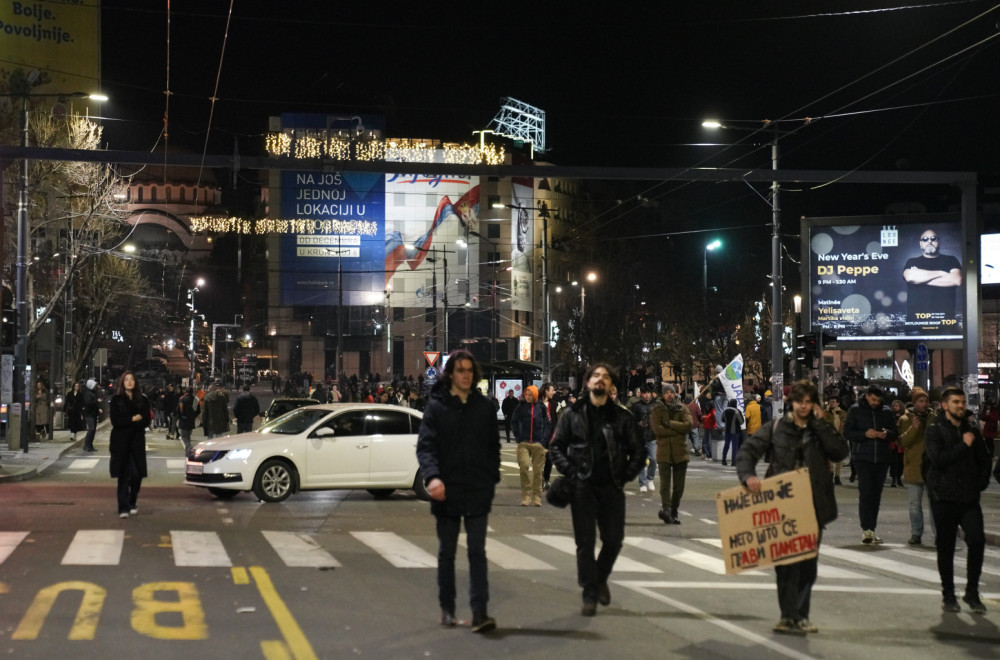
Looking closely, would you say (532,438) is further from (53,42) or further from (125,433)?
(53,42)

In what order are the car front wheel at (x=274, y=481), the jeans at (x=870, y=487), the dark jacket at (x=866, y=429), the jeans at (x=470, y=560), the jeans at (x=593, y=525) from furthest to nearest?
the car front wheel at (x=274, y=481), the jeans at (x=870, y=487), the dark jacket at (x=866, y=429), the jeans at (x=593, y=525), the jeans at (x=470, y=560)

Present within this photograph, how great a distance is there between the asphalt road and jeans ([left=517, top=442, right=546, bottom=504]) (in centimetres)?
124

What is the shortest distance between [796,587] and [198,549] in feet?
20.3

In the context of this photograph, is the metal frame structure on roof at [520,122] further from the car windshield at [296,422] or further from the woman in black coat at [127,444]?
the woman in black coat at [127,444]

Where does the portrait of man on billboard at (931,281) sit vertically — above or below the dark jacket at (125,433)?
above

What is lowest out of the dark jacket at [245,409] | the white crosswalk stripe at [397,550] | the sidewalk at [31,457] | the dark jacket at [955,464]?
the sidewalk at [31,457]

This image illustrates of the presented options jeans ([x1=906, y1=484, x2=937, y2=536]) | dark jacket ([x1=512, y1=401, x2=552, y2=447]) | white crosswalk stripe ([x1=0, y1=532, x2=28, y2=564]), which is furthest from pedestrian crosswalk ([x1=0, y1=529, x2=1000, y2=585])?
dark jacket ([x1=512, y1=401, x2=552, y2=447])

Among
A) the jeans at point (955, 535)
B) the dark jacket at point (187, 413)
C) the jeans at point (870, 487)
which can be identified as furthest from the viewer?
the dark jacket at point (187, 413)

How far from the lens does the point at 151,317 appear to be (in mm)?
62969

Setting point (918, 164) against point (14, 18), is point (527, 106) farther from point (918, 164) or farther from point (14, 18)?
point (14, 18)

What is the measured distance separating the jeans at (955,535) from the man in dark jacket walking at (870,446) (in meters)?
3.87

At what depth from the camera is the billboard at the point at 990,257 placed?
174ft

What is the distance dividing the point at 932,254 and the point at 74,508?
29.1m

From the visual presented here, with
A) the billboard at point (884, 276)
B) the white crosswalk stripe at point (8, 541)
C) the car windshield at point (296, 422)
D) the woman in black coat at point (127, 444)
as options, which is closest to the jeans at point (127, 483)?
the woman in black coat at point (127, 444)
